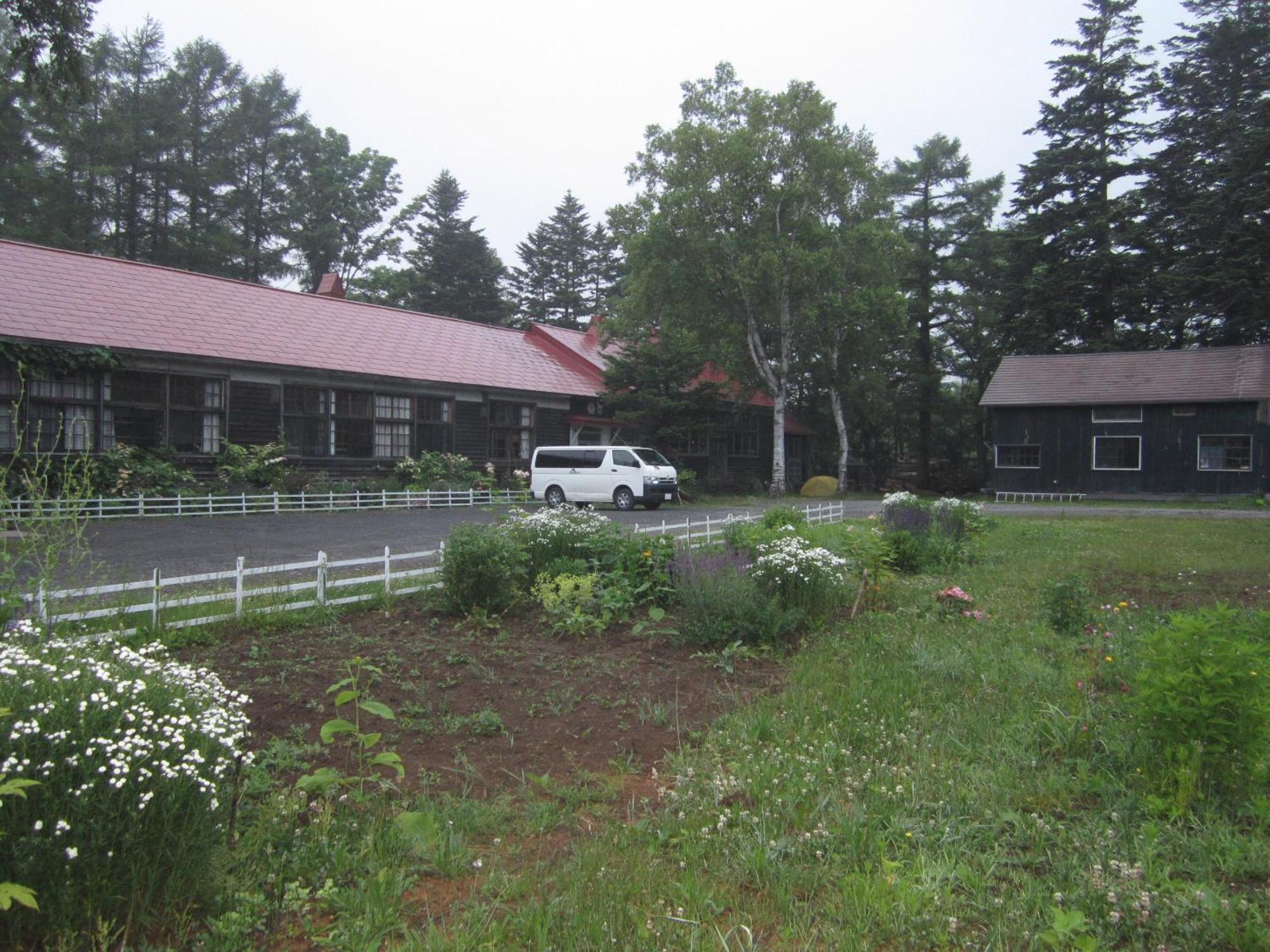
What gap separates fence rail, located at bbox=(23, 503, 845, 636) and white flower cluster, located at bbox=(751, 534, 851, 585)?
6.29 feet

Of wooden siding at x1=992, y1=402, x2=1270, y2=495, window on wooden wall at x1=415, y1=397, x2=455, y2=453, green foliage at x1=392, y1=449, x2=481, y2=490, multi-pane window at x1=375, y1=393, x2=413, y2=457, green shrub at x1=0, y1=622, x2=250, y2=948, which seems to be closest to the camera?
green shrub at x1=0, y1=622, x2=250, y2=948

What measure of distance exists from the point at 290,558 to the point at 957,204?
41361mm

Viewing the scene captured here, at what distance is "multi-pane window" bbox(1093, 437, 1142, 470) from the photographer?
31344 millimetres

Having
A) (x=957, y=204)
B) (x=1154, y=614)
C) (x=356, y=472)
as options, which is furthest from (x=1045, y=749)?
(x=957, y=204)

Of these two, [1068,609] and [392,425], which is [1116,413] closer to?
[392,425]

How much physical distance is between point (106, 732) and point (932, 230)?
152ft

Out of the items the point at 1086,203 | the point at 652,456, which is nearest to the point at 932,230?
the point at 1086,203

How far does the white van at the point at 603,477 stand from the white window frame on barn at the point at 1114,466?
1746cm

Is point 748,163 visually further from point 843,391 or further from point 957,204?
point 957,204

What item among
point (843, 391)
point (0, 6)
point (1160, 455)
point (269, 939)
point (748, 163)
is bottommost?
point (269, 939)

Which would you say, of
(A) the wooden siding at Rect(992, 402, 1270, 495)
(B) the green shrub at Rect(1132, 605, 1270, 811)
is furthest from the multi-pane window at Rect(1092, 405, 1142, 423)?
(B) the green shrub at Rect(1132, 605, 1270, 811)

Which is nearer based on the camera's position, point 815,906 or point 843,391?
point 815,906

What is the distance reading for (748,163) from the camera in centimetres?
3142

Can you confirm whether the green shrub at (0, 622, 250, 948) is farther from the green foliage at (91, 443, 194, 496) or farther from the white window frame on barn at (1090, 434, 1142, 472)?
the white window frame on barn at (1090, 434, 1142, 472)
